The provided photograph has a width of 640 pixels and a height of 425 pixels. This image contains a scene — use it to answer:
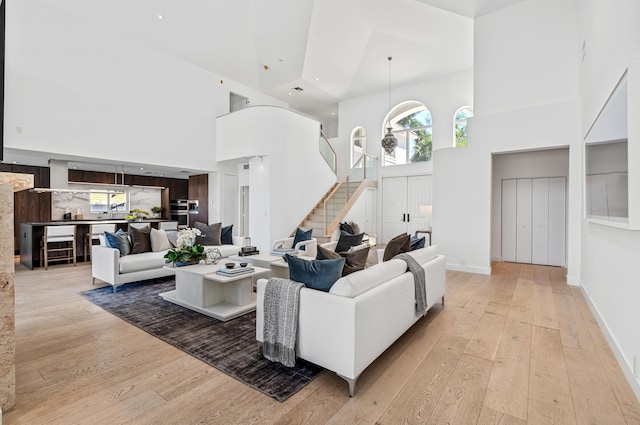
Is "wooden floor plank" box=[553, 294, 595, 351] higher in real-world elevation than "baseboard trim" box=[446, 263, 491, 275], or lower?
lower

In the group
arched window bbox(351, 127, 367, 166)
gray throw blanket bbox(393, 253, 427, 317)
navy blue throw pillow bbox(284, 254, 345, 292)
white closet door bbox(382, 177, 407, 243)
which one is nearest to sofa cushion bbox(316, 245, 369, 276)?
navy blue throw pillow bbox(284, 254, 345, 292)

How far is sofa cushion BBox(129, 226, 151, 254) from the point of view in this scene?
17.8ft

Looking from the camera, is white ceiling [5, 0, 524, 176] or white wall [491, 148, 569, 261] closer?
white wall [491, 148, 569, 261]

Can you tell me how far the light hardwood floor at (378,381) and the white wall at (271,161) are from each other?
5066 mm

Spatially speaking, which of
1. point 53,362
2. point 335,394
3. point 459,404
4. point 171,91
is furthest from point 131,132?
point 459,404

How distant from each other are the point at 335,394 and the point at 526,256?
6.74 meters

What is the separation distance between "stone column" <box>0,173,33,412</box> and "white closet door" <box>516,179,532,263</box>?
829 cm

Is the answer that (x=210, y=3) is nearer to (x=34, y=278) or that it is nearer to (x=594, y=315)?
(x=34, y=278)

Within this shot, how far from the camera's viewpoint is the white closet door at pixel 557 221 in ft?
21.6

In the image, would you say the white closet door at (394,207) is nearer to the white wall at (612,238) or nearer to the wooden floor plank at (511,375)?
the white wall at (612,238)

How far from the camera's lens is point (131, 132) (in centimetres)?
745

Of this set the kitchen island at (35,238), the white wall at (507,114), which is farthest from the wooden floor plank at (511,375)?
the kitchen island at (35,238)

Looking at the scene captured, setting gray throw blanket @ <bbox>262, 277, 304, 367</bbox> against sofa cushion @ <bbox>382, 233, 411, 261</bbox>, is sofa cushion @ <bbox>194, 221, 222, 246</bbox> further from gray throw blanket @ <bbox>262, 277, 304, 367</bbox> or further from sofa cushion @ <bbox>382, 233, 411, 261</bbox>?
gray throw blanket @ <bbox>262, 277, 304, 367</bbox>

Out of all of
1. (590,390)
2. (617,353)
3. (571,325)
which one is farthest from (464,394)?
(571,325)
